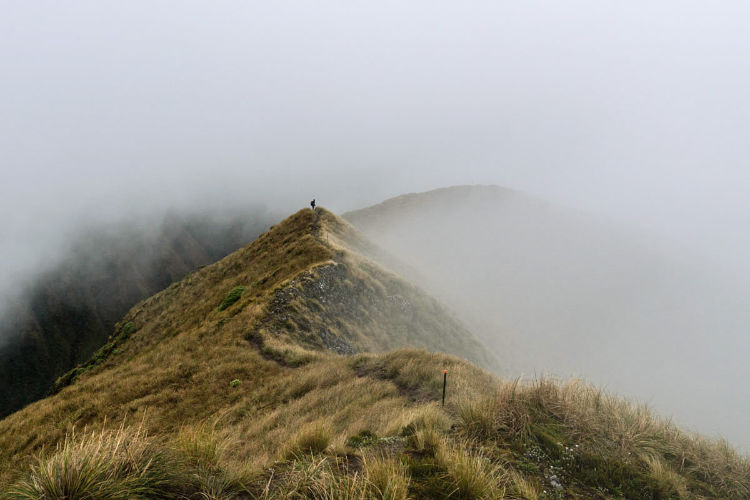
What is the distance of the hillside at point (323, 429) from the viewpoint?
3.43 metres

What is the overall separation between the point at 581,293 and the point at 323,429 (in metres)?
98.1

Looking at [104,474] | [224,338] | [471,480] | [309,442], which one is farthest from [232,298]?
[471,480]

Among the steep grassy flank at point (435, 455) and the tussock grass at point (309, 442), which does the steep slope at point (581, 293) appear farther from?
the tussock grass at point (309, 442)

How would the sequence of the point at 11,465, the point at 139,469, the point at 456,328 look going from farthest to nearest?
the point at 456,328, the point at 11,465, the point at 139,469

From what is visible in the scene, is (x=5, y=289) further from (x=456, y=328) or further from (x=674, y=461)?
(x=674, y=461)

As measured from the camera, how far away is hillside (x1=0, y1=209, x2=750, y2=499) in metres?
3.43

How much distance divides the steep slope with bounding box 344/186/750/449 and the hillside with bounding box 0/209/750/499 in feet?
108

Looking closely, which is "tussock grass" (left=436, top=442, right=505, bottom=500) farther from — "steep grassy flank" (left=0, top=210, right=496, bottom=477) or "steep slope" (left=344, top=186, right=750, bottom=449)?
"steep slope" (left=344, top=186, right=750, bottom=449)

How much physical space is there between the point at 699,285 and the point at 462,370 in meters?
127

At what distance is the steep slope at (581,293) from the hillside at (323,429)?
33021mm

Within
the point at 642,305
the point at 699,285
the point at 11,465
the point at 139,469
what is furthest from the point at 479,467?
the point at 699,285

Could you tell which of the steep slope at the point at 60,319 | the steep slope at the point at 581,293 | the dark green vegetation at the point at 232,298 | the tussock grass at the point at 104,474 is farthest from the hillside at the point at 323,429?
the steep slope at the point at 60,319

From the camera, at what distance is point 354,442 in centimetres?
516

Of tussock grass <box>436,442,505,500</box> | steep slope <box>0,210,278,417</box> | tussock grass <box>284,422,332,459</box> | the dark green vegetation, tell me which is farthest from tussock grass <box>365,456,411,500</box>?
steep slope <box>0,210,278,417</box>
